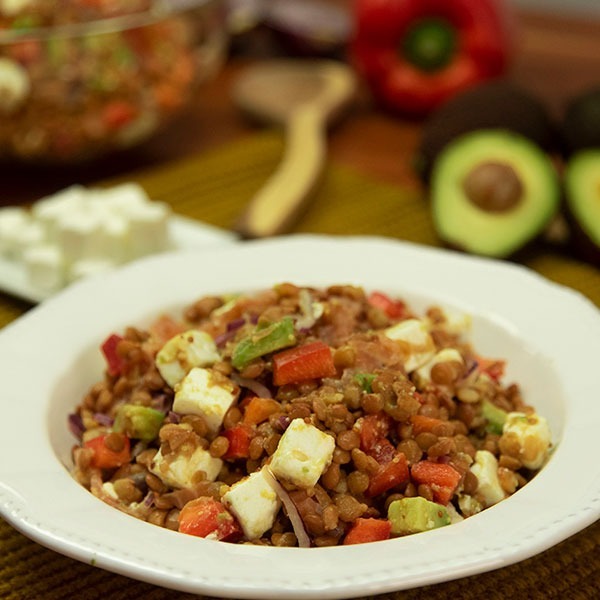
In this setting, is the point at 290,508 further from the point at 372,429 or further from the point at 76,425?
the point at 76,425

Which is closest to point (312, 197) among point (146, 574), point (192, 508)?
point (192, 508)

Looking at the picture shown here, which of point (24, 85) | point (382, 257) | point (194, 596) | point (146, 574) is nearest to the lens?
point (146, 574)

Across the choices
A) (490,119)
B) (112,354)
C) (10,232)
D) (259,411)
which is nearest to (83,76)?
(10,232)

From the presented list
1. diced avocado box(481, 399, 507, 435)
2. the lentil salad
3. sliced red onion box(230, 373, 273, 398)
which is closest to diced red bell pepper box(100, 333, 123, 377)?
the lentil salad

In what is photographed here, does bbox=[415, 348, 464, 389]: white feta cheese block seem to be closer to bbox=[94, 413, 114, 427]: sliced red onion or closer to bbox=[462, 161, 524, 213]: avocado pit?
bbox=[94, 413, 114, 427]: sliced red onion

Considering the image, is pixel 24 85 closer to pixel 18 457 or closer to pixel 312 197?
pixel 312 197
